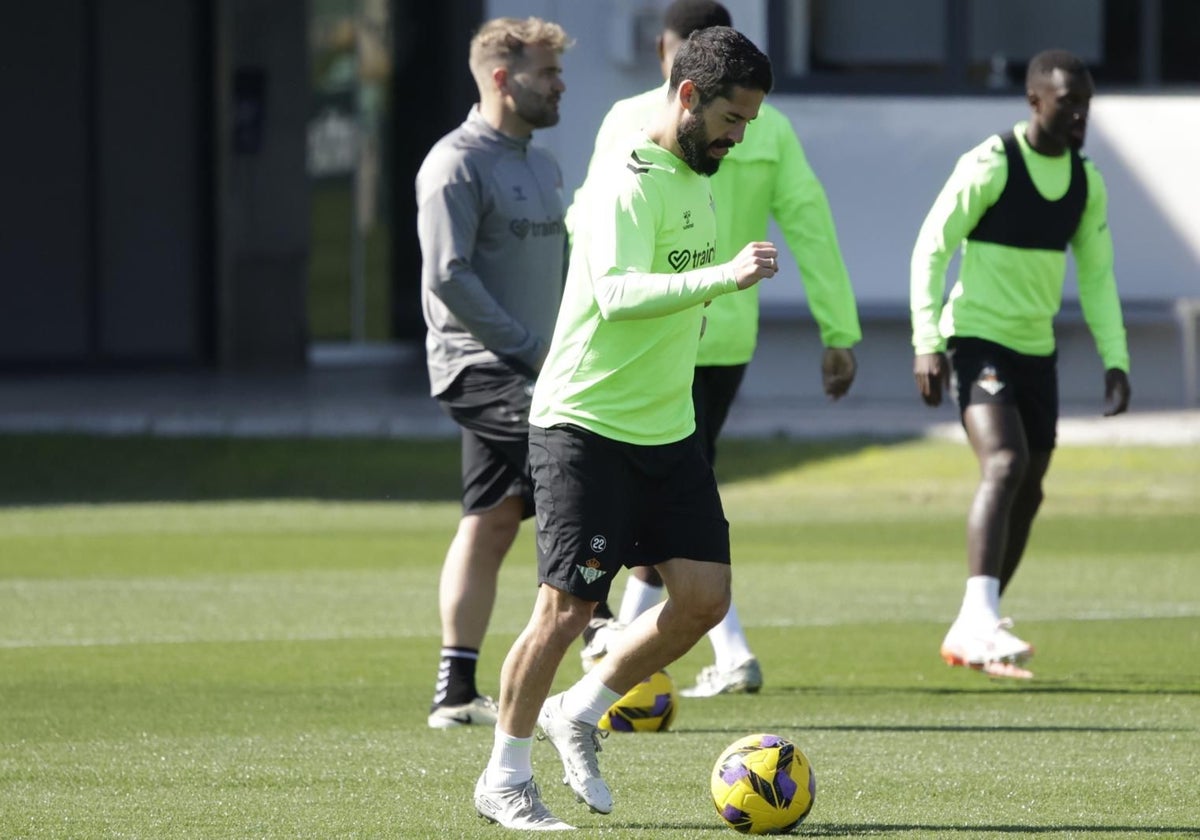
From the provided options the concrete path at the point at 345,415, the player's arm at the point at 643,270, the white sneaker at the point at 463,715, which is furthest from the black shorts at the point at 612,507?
the concrete path at the point at 345,415

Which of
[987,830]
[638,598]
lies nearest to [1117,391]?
[638,598]

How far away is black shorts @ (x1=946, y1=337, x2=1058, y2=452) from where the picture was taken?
8.70 m

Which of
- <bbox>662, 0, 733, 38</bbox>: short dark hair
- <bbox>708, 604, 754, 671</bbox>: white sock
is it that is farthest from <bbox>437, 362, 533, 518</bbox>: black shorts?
<bbox>662, 0, 733, 38</bbox>: short dark hair

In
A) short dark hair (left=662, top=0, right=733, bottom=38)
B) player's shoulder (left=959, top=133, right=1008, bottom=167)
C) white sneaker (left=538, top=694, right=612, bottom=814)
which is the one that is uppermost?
short dark hair (left=662, top=0, right=733, bottom=38)

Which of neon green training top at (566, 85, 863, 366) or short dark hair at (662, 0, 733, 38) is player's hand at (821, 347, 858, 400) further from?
short dark hair at (662, 0, 733, 38)

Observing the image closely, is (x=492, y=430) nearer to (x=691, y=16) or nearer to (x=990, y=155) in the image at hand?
(x=691, y=16)

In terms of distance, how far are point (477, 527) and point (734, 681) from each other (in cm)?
120

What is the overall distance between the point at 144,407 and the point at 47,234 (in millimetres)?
3958

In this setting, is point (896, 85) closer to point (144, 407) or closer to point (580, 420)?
point (144, 407)

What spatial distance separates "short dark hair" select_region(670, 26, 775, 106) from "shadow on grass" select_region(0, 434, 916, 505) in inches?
386

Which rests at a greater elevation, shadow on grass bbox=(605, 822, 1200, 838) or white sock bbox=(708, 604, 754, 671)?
shadow on grass bbox=(605, 822, 1200, 838)

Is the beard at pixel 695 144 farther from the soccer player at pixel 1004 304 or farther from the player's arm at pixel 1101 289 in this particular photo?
the player's arm at pixel 1101 289

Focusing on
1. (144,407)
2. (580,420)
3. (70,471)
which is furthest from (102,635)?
(144,407)

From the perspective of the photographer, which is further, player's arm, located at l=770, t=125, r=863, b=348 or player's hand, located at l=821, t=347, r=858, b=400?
player's arm, located at l=770, t=125, r=863, b=348
